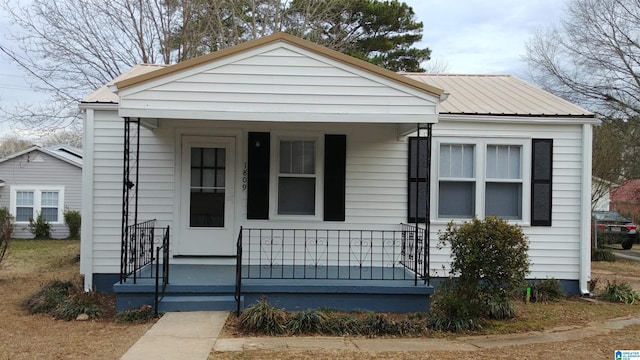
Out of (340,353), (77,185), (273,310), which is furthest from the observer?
(77,185)

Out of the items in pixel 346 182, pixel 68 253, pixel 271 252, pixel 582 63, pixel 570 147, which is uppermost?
pixel 582 63

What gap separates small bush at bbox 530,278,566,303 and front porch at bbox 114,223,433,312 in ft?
6.43

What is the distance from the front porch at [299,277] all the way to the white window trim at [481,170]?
0.86 m

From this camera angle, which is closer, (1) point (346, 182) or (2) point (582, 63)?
(1) point (346, 182)

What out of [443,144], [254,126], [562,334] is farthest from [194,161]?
[562,334]

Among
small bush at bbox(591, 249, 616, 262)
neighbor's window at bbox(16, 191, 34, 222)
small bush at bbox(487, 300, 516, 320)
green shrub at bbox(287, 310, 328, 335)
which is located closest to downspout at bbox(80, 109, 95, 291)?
green shrub at bbox(287, 310, 328, 335)

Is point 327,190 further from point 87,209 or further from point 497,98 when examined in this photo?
point 87,209

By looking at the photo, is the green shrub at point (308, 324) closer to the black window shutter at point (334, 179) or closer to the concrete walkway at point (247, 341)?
the concrete walkway at point (247, 341)

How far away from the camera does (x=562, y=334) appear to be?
650 cm

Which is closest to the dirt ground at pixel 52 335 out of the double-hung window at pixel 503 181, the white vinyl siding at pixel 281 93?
the white vinyl siding at pixel 281 93

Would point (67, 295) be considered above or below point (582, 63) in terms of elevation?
below

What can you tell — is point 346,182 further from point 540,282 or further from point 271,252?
point 540,282

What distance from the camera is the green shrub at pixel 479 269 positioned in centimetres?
638

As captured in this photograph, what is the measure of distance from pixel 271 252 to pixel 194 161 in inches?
77.6
